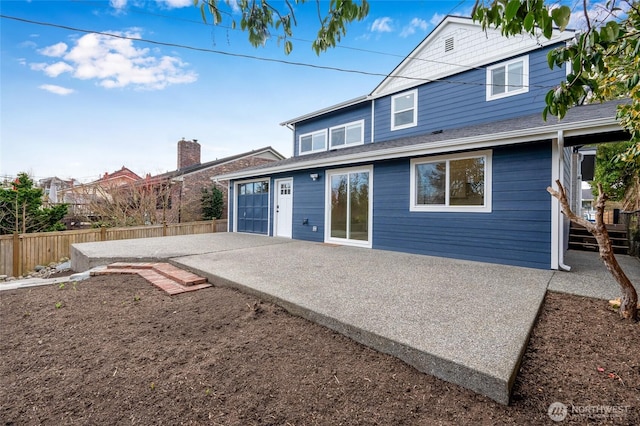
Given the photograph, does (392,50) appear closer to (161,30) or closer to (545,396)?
(161,30)

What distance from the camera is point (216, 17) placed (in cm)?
242

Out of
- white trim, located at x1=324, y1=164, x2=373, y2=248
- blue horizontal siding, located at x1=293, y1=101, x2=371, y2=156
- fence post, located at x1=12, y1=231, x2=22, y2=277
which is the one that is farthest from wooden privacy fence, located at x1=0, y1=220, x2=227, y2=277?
blue horizontal siding, located at x1=293, y1=101, x2=371, y2=156

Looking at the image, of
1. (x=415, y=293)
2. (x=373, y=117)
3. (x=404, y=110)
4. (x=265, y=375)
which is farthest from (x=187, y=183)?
(x=265, y=375)

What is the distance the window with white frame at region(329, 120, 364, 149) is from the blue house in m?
0.04

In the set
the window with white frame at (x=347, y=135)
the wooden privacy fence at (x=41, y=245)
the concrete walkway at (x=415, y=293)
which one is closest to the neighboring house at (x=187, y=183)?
the wooden privacy fence at (x=41, y=245)

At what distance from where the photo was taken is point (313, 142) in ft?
34.9

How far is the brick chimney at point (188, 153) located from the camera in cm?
1652

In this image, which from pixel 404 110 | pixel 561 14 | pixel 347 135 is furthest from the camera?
pixel 347 135

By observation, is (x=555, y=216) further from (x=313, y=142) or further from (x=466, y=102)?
→ (x=313, y=142)

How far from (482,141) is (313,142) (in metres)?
6.48

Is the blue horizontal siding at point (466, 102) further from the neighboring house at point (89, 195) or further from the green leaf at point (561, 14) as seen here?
the neighboring house at point (89, 195)

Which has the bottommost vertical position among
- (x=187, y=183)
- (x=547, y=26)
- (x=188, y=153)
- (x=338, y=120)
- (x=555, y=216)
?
(x=555, y=216)

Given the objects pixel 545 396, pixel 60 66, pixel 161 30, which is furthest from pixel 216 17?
pixel 60 66

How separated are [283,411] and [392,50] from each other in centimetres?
789
